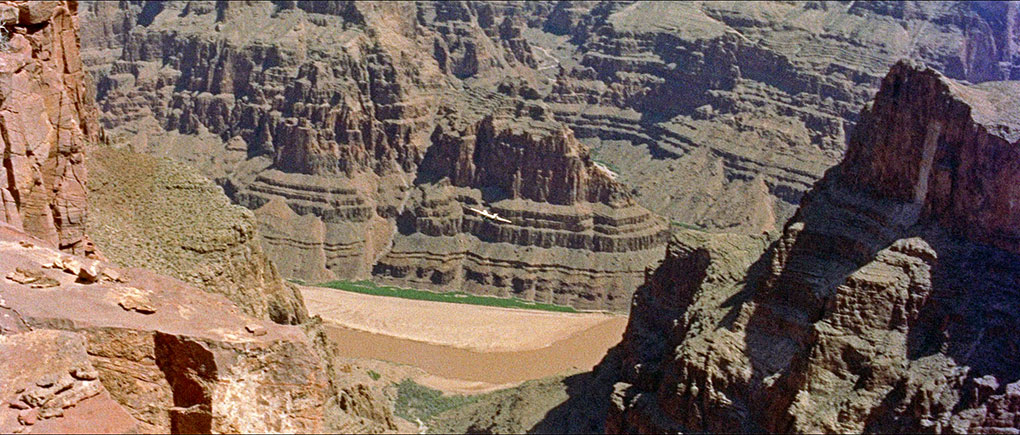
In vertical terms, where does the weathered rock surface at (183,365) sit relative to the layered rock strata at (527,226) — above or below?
above

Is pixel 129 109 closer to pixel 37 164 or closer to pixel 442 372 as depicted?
pixel 442 372

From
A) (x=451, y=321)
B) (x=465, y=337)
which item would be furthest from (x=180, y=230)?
(x=451, y=321)

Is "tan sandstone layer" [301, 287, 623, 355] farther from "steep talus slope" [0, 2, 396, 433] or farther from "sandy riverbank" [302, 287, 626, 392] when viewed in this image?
"steep talus slope" [0, 2, 396, 433]

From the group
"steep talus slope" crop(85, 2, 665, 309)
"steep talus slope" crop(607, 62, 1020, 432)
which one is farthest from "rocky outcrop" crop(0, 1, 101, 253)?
"steep talus slope" crop(85, 2, 665, 309)

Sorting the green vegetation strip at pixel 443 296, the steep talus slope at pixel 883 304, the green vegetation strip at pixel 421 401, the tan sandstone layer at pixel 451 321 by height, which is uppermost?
the steep talus slope at pixel 883 304

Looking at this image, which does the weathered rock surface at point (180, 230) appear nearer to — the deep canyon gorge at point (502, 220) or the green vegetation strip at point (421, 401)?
the deep canyon gorge at point (502, 220)

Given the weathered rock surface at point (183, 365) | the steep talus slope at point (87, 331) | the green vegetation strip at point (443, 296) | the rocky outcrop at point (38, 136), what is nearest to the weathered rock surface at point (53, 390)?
the steep talus slope at point (87, 331)

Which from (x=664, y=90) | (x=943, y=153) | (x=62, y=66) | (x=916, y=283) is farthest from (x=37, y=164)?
(x=664, y=90)
